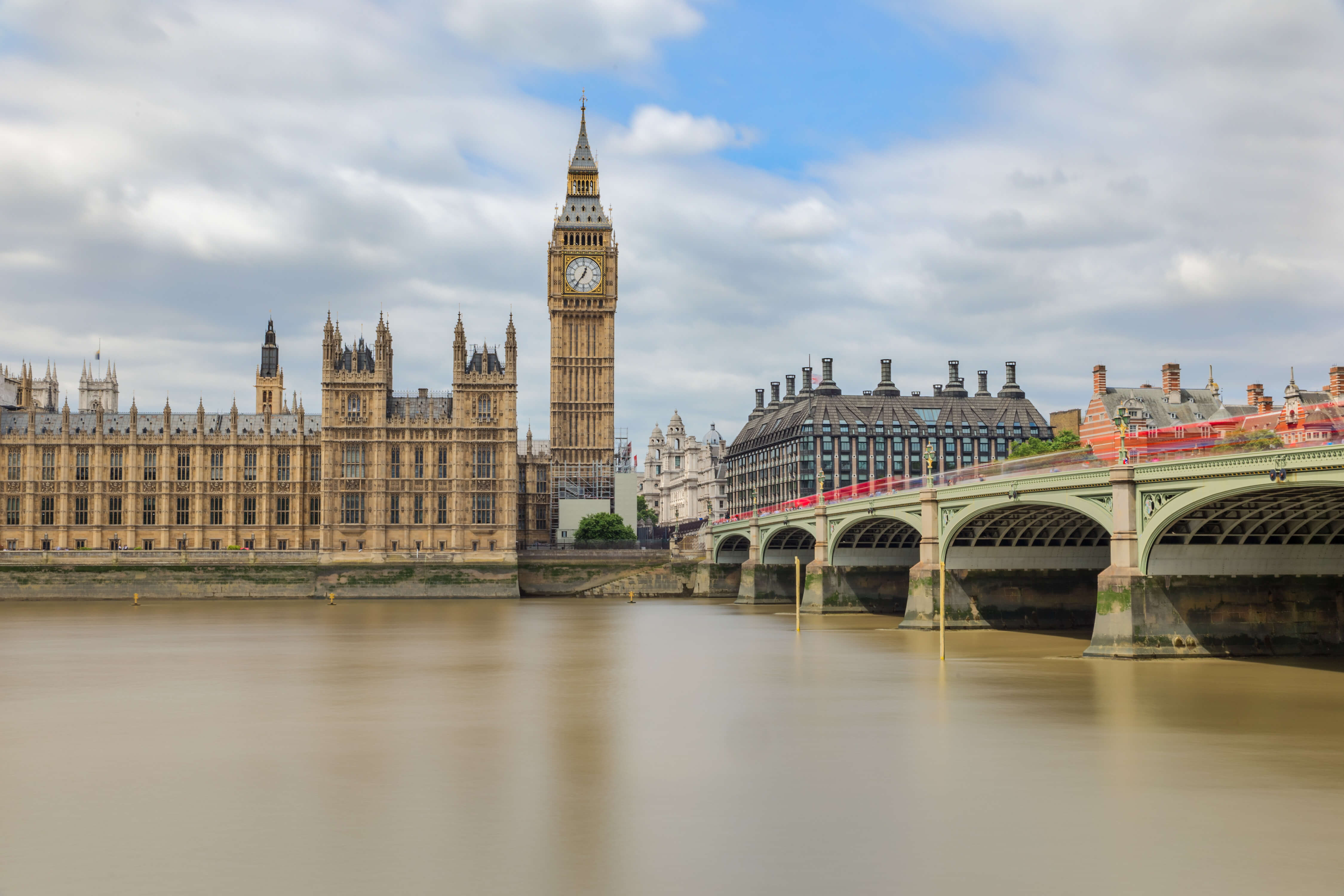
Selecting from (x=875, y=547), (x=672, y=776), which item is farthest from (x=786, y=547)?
(x=672, y=776)

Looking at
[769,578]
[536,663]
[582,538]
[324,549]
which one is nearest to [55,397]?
[324,549]

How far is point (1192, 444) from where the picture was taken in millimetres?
40750

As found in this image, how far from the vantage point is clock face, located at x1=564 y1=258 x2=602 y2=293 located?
12850 centimetres

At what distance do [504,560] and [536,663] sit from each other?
60.0m

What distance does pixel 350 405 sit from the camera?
4262 inches

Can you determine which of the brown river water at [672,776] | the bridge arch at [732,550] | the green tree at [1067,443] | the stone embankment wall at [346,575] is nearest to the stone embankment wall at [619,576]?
the stone embankment wall at [346,575]

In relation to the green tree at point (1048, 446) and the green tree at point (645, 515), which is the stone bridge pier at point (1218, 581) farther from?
the green tree at point (645, 515)

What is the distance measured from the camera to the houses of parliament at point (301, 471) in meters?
108

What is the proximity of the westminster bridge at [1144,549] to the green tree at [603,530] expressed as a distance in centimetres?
4874

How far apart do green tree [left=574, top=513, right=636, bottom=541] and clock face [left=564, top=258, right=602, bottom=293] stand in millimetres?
25805

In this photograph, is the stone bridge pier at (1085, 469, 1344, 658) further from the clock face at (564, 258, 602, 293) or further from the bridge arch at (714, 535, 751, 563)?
the clock face at (564, 258, 602, 293)

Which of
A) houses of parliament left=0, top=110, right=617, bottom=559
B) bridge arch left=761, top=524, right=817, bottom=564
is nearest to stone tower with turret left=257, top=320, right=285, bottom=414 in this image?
houses of parliament left=0, top=110, right=617, bottom=559

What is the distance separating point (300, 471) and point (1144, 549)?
3374 inches

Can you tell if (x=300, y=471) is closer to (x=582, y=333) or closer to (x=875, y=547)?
(x=582, y=333)
